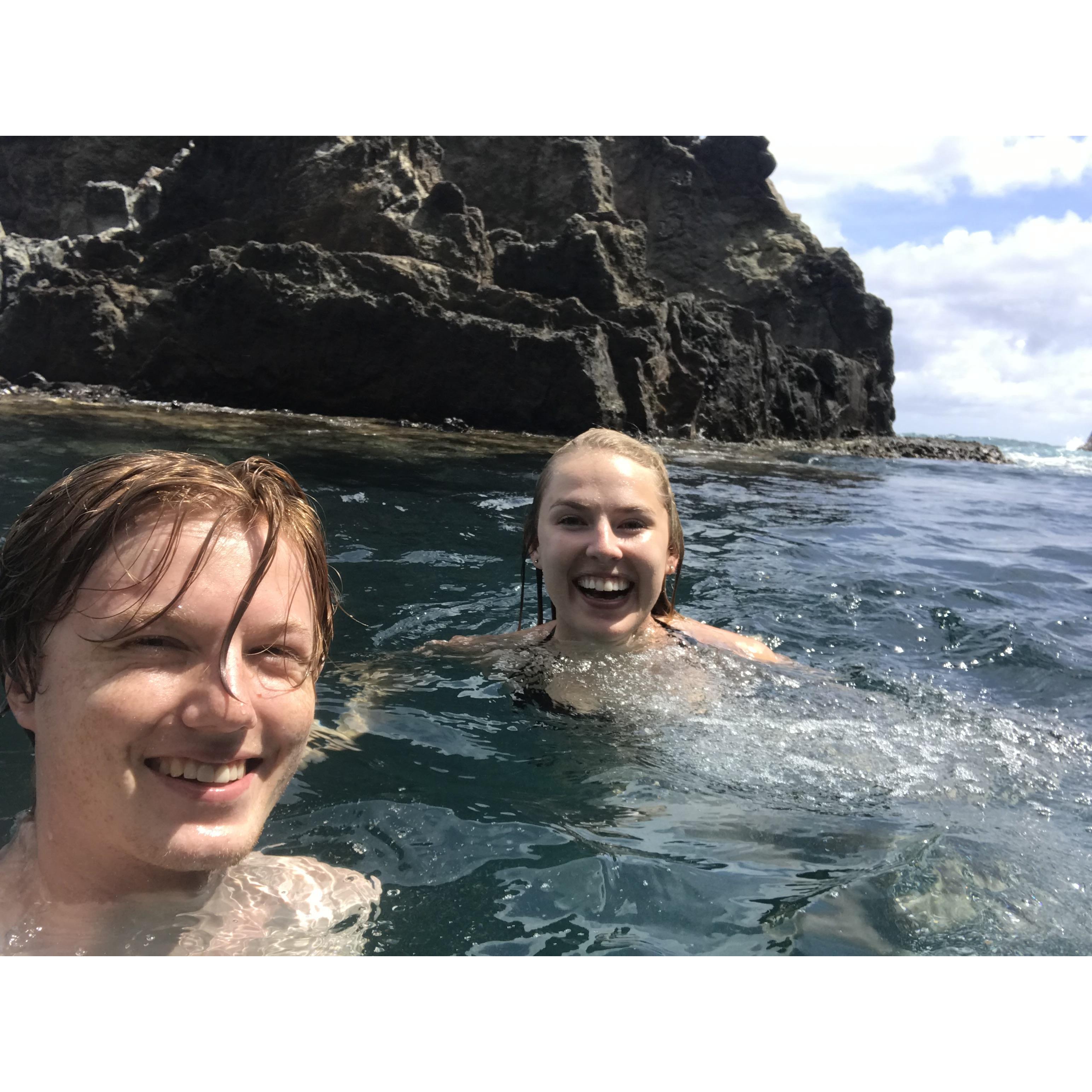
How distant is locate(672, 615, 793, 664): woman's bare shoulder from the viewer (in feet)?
13.7

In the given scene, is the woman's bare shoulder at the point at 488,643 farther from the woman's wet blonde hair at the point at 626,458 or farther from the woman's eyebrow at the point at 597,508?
the woman's eyebrow at the point at 597,508

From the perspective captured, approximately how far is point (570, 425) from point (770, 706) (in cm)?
1665

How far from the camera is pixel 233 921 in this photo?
1869 mm

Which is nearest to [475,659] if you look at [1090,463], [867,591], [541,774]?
[541,774]

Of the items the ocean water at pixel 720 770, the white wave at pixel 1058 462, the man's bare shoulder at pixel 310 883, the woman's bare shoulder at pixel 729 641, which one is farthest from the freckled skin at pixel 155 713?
the white wave at pixel 1058 462

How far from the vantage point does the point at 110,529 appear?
5.37 feet

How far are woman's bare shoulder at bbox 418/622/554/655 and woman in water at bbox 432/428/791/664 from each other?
11.2 inches

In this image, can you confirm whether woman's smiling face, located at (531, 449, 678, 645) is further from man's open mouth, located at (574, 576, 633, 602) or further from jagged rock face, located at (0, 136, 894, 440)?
jagged rock face, located at (0, 136, 894, 440)

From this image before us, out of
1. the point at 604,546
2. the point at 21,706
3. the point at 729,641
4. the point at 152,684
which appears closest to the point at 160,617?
the point at 152,684

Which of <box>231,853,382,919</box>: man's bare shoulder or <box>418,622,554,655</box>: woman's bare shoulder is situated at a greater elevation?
<box>418,622,554,655</box>: woman's bare shoulder

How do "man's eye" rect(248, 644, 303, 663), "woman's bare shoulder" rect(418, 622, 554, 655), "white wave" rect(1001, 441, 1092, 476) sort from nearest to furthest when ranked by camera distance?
"man's eye" rect(248, 644, 303, 663) < "woman's bare shoulder" rect(418, 622, 554, 655) < "white wave" rect(1001, 441, 1092, 476)

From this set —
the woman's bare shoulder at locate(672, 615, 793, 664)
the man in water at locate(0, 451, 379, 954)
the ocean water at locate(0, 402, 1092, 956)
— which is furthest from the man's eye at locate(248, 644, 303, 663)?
the woman's bare shoulder at locate(672, 615, 793, 664)

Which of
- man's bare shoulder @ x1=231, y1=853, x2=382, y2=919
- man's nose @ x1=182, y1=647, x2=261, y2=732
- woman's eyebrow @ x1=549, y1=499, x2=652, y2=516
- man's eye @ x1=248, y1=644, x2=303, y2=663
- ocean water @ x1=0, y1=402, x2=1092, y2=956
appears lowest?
man's bare shoulder @ x1=231, y1=853, x2=382, y2=919

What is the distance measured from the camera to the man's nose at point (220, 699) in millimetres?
1542
